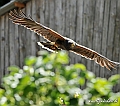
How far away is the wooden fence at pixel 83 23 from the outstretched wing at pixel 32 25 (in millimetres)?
2456

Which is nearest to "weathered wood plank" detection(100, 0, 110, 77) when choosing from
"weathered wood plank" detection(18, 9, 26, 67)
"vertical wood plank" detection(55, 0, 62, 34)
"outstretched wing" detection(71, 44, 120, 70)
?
"vertical wood plank" detection(55, 0, 62, 34)

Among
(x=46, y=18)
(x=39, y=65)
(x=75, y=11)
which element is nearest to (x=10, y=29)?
(x=46, y=18)

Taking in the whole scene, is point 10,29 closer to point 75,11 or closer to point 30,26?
point 75,11

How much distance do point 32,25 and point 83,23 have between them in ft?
9.11

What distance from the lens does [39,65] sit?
1742 mm

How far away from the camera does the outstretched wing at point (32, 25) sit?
0.59 m

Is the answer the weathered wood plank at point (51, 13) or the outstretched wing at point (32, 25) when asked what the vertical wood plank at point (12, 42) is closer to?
the weathered wood plank at point (51, 13)

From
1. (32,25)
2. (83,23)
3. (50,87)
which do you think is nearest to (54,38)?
(32,25)

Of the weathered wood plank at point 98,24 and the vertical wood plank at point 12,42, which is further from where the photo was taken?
the vertical wood plank at point 12,42

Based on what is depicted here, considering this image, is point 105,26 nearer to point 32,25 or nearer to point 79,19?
point 79,19

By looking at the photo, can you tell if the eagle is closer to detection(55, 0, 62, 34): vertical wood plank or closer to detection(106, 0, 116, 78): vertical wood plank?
detection(106, 0, 116, 78): vertical wood plank

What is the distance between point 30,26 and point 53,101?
0.66m

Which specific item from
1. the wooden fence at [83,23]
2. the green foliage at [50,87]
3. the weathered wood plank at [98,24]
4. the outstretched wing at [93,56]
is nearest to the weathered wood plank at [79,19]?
the wooden fence at [83,23]

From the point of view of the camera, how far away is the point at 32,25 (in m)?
0.60
